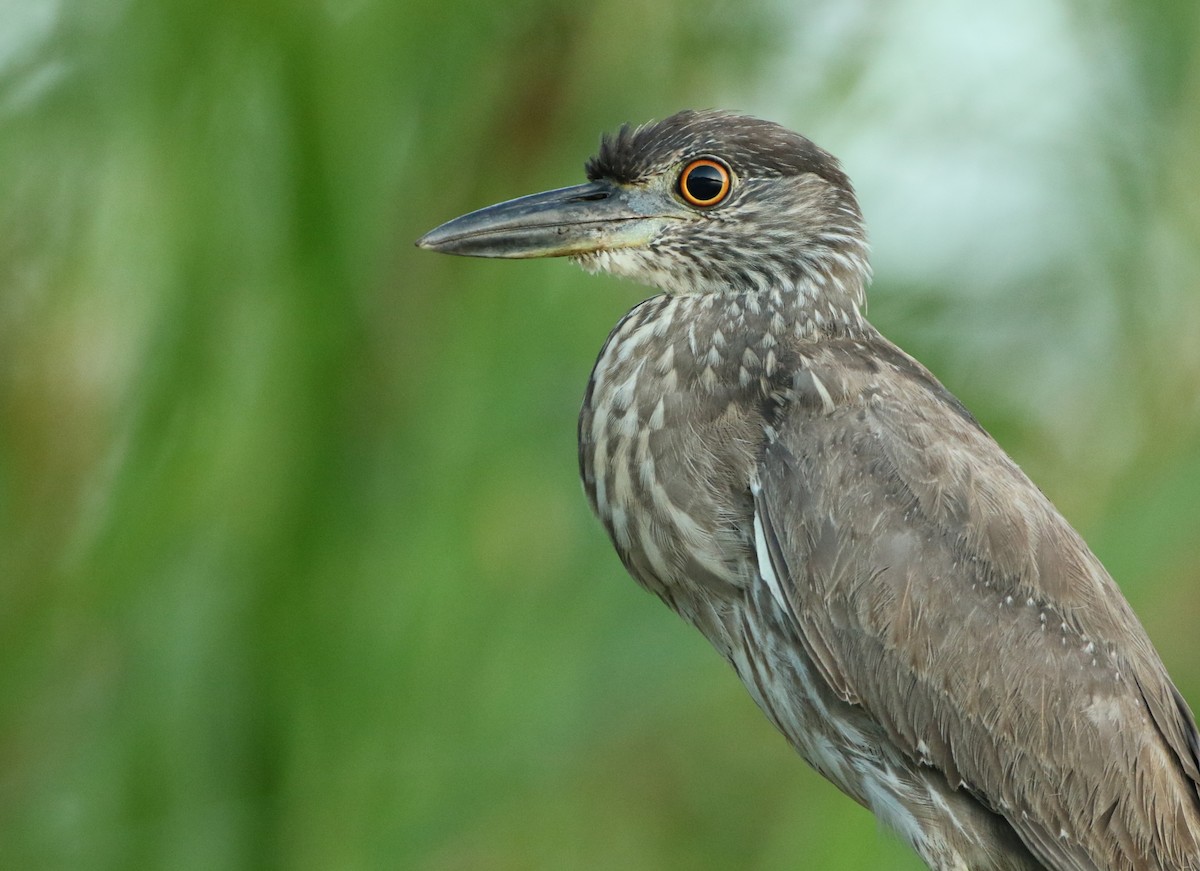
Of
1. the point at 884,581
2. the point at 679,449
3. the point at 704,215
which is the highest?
the point at 704,215

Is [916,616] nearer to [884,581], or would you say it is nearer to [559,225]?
[884,581]

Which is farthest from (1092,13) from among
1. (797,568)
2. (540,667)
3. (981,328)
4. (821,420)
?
(540,667)

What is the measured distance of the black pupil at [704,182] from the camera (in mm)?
3889

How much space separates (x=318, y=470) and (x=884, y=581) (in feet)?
4.08

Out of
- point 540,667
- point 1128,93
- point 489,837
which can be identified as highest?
point 1128,93

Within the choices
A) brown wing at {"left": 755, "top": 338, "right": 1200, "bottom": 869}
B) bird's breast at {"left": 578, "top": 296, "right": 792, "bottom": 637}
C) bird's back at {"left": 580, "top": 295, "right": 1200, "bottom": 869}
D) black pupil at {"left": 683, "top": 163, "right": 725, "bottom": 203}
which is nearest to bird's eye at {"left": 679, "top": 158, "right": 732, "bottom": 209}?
black pupil at {"left": 683, "top": 163, "right": 725, "bottom": 203}

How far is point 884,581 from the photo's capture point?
3.42 m

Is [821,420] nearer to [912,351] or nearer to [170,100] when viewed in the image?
[912,351]

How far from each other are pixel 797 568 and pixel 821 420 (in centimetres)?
33

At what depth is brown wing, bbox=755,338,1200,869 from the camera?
11.1 ft

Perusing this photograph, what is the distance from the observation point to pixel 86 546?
12.2 ft

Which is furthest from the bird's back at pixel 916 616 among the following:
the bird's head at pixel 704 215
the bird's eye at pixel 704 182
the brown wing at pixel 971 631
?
the bird's eye at pixel 704 182

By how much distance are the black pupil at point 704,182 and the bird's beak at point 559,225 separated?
8 cm

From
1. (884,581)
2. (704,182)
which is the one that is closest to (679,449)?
(884,581)
